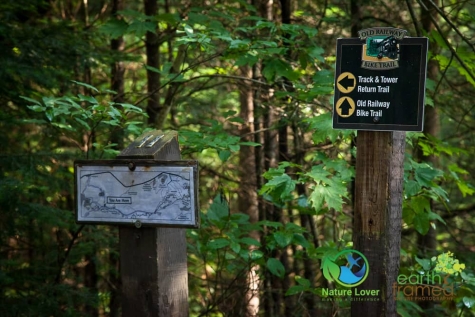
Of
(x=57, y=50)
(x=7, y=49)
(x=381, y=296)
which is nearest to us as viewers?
(x=381, y=296)

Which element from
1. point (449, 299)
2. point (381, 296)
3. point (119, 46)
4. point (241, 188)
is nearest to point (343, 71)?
point (381, 296)

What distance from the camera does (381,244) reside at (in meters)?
2.93

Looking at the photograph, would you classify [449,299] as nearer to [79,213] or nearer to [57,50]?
[79,213]

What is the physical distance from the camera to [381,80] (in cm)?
289

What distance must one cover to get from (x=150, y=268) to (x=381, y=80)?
1614 millimetres

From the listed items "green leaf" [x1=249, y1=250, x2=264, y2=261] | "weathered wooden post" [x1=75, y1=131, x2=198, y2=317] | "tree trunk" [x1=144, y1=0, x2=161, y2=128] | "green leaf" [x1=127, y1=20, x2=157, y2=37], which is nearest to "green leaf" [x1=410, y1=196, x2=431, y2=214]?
"green leaf" [x1=249, y1=250, x2=264, y2=261]

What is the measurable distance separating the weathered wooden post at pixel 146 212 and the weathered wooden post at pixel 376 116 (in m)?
0.95

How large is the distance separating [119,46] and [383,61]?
544 centimetres

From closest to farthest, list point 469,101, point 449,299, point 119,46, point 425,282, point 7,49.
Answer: point 449,299 → point 425,282 → point 7,49 → point 469,101 → point 119,46

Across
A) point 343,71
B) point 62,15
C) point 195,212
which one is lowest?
point 195,212

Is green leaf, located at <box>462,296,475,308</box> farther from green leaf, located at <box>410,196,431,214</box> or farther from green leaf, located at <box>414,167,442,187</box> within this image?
green leaf, located at <box>414,167,442,187</box>

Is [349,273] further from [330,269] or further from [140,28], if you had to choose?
[140,28]

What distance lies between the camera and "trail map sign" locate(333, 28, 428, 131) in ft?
9.37

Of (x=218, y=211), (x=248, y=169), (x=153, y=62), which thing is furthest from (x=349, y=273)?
(x=248, y=169)
